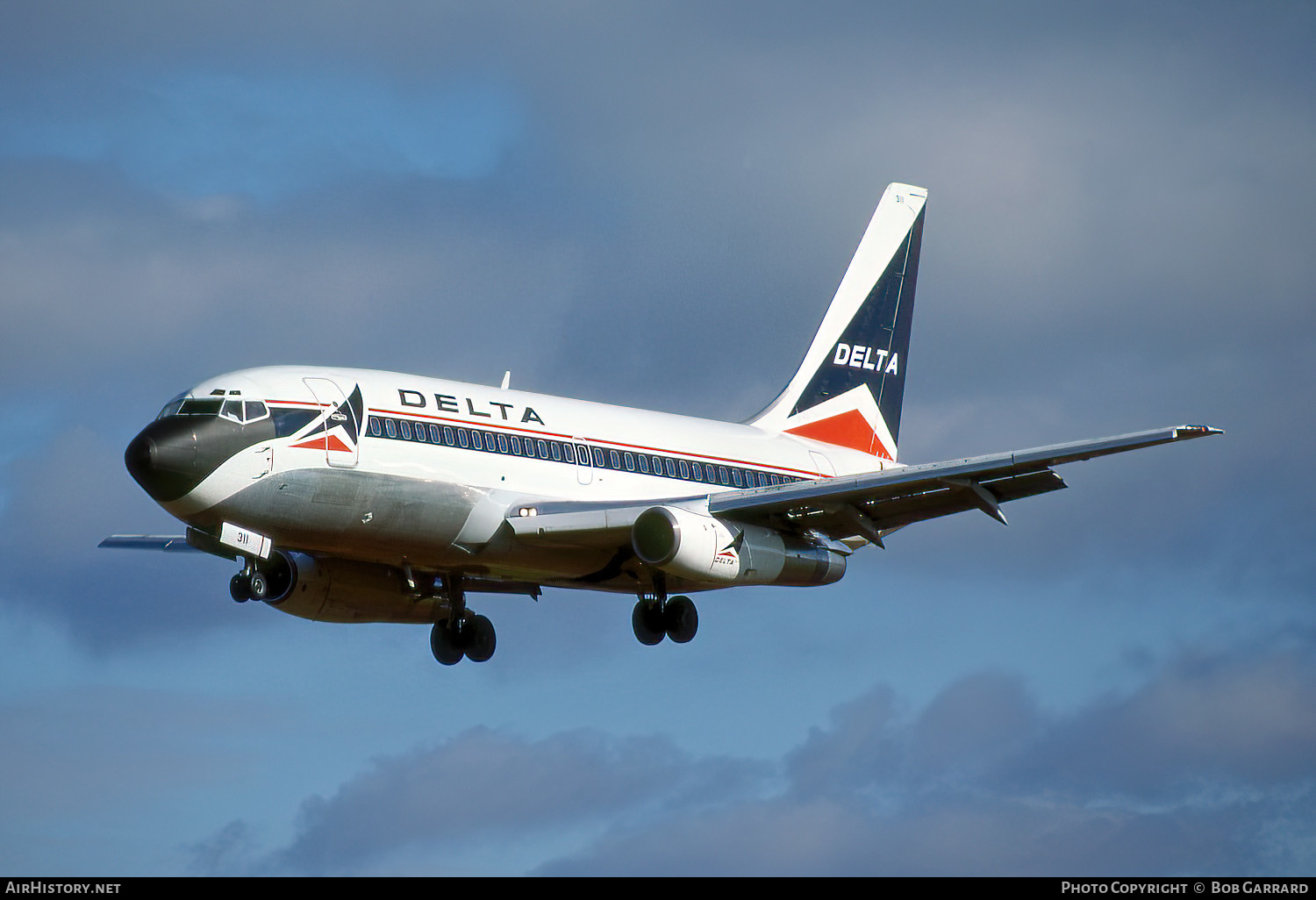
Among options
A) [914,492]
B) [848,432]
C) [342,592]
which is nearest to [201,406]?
[342,592]

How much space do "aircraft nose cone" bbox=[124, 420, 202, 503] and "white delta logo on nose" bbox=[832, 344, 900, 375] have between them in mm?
23224

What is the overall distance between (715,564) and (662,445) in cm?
473

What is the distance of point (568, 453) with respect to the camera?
44.6 meters

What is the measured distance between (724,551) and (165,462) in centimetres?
1288

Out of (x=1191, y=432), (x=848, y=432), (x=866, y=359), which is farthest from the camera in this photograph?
(x=866, y=359)

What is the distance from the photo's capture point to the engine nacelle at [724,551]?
4272cm

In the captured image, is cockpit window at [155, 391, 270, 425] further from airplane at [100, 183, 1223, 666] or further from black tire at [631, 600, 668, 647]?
black tire at [631, 600, 668, 647]

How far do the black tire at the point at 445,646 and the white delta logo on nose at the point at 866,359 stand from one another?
14918mm

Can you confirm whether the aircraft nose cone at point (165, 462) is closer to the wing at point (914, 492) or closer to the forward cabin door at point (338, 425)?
the forward cabin door at point (338, 425)

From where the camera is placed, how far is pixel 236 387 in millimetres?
40250

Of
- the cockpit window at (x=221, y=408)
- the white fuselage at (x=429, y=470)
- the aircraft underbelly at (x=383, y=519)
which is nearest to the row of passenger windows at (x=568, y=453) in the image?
the white fuselage at (x=429, y=470)

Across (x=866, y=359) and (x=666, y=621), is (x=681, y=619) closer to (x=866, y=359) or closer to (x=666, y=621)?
(x=666, y=621)

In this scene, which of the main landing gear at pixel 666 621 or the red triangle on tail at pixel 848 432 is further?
the red triangle on tail at pixel 848 432

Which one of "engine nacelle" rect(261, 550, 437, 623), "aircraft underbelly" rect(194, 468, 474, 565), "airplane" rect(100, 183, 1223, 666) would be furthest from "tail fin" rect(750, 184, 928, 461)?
"aircraft underbelly" rect(194, 468, 474, 565)
